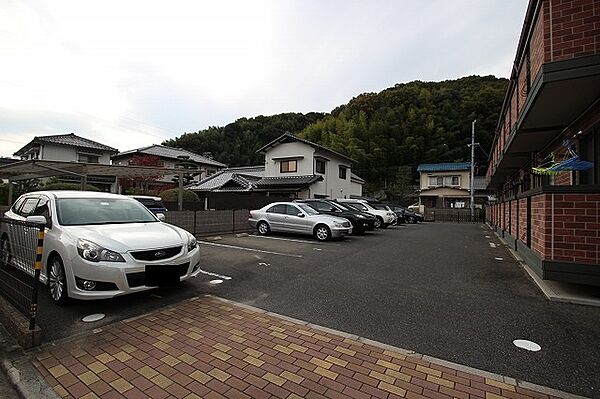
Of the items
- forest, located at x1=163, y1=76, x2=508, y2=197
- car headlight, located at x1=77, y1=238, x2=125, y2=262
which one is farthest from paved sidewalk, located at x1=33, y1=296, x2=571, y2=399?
forest, located at x1=163, y1=76, x2=508, y2=197

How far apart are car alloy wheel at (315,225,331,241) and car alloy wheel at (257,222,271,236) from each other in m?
2.12

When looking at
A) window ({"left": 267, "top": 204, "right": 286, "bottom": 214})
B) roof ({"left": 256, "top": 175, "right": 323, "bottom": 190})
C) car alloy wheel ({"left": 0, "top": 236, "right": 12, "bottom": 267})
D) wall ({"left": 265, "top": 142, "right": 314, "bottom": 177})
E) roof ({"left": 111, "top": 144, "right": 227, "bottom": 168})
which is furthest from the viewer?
roof ({"left": 111, "top": 144, "right": 227, "bottom": 168})

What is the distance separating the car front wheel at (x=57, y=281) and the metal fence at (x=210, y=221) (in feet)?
18.0

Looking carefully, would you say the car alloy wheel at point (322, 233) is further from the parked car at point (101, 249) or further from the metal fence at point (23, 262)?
the metal fence at point (23, 262)

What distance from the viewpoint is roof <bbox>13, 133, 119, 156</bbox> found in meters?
24.8

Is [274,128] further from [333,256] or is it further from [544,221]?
[544,221]

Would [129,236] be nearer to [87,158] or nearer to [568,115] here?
[568,115]

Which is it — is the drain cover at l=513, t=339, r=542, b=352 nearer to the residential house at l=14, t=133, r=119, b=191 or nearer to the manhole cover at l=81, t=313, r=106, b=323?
the manhole cover at l=81, t=313, r=106, b=323

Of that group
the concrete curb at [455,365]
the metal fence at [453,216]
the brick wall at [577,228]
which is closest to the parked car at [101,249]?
the concrete curb at [455,365]

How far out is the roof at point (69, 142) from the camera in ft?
81.5

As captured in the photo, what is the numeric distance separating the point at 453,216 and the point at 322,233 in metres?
23.2

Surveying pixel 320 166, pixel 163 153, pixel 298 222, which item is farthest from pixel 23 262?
pixel 163 153

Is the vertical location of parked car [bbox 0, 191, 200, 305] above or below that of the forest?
below

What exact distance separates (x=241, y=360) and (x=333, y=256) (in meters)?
5.02
